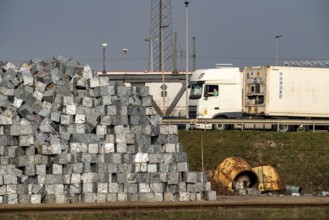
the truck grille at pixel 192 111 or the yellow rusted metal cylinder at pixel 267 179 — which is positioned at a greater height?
the truck grille at pixel 192 111

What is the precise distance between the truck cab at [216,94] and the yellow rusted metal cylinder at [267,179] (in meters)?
20.5

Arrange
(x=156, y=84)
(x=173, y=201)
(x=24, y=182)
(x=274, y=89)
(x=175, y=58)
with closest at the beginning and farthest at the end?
(x=24, y=182) < (x=173, y=201) < (x=274, y=89) < (x=156, y=84) < (x=175, y=58)

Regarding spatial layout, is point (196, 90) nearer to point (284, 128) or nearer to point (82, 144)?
point (284, 128)

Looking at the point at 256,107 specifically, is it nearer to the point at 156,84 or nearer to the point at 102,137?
the point at 156,84

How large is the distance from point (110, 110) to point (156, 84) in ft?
158

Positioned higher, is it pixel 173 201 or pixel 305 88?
pixel 305 88

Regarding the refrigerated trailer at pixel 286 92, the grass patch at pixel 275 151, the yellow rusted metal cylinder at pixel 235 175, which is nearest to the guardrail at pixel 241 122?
the grass patch at pixel 275 151

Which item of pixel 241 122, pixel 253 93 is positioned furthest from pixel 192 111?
pixel 241 122

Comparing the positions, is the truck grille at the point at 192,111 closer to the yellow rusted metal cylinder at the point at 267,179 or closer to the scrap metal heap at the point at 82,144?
the yellow rusted metal cylinder at the point at 267,179

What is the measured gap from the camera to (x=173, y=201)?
1344 inches

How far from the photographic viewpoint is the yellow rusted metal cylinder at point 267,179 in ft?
131

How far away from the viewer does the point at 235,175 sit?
39094 mm

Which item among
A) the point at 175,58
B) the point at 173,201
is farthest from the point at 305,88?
the point at 175,58

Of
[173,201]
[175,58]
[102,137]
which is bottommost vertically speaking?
[173,201]
